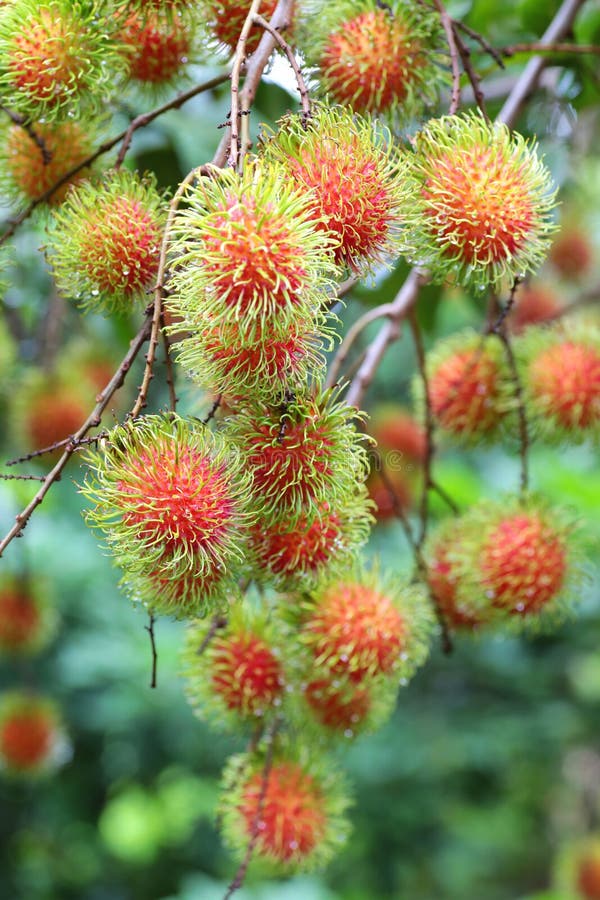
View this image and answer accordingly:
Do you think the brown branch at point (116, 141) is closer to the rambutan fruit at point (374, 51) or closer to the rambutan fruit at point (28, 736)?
the rambutan fruit at point (374, 51)

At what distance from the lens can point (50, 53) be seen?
101cm

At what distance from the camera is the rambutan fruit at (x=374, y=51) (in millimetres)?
1108

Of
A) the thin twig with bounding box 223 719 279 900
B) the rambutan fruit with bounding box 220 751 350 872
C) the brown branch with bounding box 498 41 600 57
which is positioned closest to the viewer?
the thin twig with bounding box 223 719 279 900

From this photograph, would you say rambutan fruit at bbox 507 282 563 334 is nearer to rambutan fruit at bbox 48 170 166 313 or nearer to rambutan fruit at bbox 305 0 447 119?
rambutan fruit at bbox 305 0 447 119

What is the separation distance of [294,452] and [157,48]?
0.61m

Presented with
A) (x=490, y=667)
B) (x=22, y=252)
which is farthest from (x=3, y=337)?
(x=490, y=667)

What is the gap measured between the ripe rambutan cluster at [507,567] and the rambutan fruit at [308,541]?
37cm

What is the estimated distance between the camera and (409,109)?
45.8 inches

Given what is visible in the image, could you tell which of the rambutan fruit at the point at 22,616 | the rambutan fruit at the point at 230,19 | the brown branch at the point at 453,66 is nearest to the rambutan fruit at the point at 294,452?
the brown branch at the point at 453,66

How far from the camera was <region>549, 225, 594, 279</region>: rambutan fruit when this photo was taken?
276 cm

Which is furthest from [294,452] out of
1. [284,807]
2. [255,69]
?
[284,807]

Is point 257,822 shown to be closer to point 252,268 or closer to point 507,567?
point 507,567

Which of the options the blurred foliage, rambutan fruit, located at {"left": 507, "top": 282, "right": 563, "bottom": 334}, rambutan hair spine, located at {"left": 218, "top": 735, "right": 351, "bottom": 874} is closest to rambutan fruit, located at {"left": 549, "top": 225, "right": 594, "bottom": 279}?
the blurred foliage

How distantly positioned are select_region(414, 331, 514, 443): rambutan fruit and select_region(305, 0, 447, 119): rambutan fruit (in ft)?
1.74
